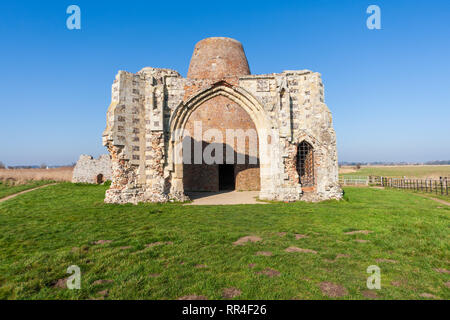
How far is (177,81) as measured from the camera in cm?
1180

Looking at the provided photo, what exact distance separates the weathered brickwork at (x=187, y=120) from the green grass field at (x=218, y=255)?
3230 mm

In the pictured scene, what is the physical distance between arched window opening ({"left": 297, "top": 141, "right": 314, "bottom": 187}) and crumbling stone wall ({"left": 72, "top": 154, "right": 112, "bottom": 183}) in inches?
646

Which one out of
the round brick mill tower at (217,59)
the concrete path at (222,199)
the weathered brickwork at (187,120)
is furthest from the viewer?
the round brick mill tower at (217,59)

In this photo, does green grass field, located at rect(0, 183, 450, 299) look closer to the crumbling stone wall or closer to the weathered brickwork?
the weathered brickwork

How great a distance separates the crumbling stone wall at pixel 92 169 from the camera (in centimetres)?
2194

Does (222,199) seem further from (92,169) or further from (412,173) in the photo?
(412,173)

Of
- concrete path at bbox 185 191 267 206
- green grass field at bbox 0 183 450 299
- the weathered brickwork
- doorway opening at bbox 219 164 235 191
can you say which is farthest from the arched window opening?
doorway opening at bbox 219 164 235 191

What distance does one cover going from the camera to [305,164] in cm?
1234

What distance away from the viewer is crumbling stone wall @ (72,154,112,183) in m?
21.9

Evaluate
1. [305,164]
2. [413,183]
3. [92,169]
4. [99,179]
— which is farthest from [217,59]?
[413,183]

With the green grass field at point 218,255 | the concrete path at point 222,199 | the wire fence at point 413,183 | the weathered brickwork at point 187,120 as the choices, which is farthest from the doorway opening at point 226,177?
the green grass field at point 218,255

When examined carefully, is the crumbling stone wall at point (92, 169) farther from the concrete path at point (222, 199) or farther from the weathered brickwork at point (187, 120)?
the weathered brickwork at point (187, 120)

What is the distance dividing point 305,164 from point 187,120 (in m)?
6.10
